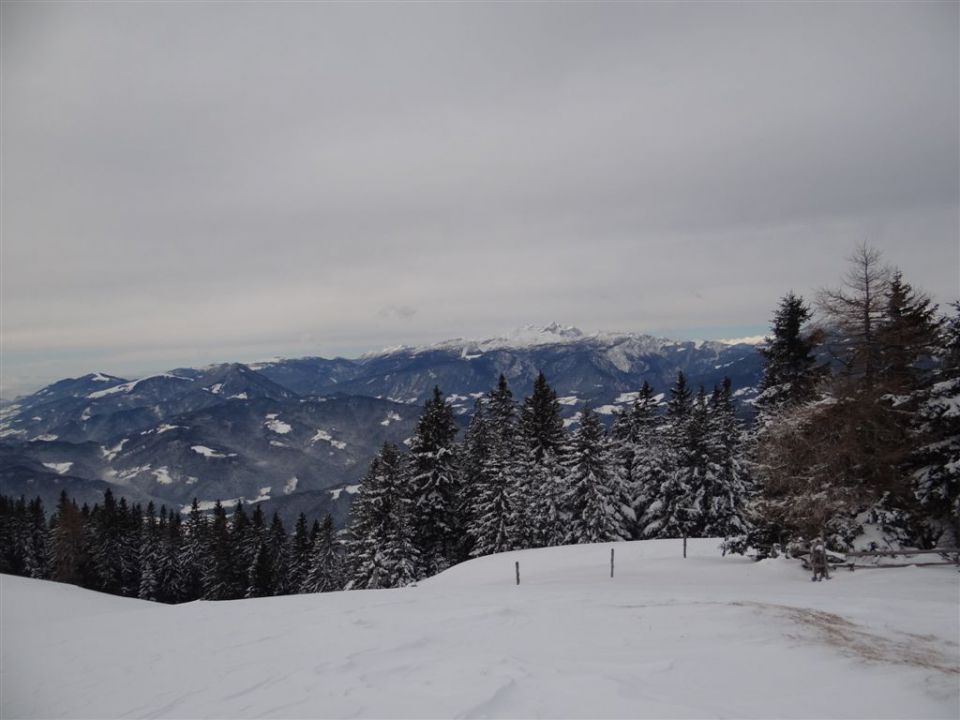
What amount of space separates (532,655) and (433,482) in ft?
90.6

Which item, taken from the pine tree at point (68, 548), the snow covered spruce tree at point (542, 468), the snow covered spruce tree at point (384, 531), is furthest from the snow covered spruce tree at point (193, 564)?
the snow covered spruce tree at point (542, 468)

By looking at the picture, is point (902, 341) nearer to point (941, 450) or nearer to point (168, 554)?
point (941, 450)

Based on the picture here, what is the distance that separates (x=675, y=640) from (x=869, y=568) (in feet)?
35.1

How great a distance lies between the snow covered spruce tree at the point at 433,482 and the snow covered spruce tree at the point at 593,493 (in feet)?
29.7

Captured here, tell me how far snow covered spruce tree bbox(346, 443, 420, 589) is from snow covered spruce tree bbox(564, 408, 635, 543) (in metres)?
11.7

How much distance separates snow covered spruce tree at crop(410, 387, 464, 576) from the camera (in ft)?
114

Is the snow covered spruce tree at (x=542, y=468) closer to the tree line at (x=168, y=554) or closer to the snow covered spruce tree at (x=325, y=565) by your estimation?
the snow covered spruce tree at (x=325, y=565)

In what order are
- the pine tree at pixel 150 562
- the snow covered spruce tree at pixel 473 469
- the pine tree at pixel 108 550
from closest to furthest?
the snow covered spruce tree at pixel 473 469 < the pine tree at pixel 108 550 < the pine tree at pixel 150 562

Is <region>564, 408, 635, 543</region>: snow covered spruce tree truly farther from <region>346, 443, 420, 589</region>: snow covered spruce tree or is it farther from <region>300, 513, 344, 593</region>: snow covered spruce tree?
<region>300, 513, 344, 593</region>: snow covered spruce tree

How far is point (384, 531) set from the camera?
3130 centimetres

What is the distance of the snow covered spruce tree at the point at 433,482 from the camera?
3488cm

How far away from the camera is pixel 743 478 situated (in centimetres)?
3541

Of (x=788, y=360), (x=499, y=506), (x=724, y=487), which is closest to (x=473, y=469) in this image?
(x=499, y=506)

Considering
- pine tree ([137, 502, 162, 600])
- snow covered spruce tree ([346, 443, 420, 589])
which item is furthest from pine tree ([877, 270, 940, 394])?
pine tree ([137, 502, 162, 600])
